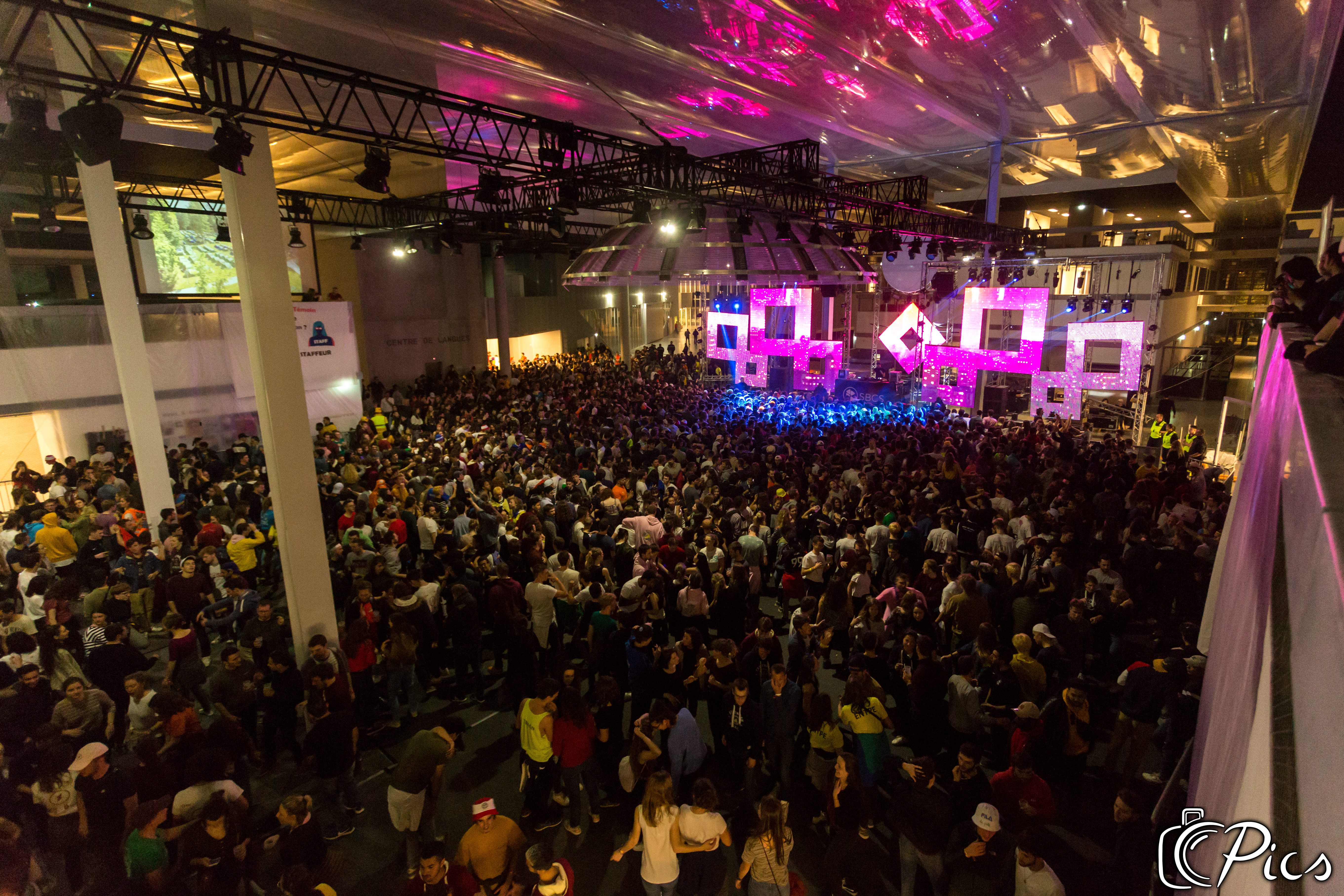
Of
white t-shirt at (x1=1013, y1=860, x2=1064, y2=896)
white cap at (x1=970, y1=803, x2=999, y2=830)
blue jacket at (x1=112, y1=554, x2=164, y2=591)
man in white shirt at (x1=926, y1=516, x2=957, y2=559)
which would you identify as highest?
man in white shirt at (x1=926, y1=516, x2=957, y2=559)

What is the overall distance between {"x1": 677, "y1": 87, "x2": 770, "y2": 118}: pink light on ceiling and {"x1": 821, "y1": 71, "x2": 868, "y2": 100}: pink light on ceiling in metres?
1.23

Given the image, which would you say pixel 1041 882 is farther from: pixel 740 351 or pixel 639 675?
pixel 740 351

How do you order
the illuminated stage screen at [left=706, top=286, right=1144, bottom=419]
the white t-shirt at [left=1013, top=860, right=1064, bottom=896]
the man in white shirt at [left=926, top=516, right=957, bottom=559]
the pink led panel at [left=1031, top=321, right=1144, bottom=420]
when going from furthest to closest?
the illuminated stage screen at [left=706, top=286, right=1144, bottom=419] → the pink led panel at [left=1031, top=321, right=1144, bottom=420] → the man in white shirt at [left=926, top=516, right=957, bottom=559] → the white t-shirt at [left=1013, top=860, right=1064, bottom=896]

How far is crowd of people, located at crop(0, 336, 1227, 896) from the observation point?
356 centimetres

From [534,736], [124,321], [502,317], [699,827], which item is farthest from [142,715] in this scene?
[502,317]

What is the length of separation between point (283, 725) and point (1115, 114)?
→ 1434cm

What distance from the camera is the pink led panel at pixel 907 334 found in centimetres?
1638

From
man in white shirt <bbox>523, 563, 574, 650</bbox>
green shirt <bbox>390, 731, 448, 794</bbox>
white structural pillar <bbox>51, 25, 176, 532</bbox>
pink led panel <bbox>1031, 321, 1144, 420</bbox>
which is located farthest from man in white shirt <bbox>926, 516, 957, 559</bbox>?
pink led panel <bbox>1031, 321, 1144, 420</bbox>

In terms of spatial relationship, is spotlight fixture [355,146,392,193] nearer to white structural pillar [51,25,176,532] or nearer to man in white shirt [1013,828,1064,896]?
white structural pillar [51,25,176,532]

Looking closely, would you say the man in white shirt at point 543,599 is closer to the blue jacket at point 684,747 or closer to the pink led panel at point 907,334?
the blue jacket at point 684,747

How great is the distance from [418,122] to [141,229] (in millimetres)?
6642

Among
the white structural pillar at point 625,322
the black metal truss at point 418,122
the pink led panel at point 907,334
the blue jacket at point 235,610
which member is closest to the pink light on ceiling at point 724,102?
the black metal truss at point 418,122

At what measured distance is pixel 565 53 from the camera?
7.55 metres

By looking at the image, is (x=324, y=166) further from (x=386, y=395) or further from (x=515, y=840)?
(x=515, y=840)
